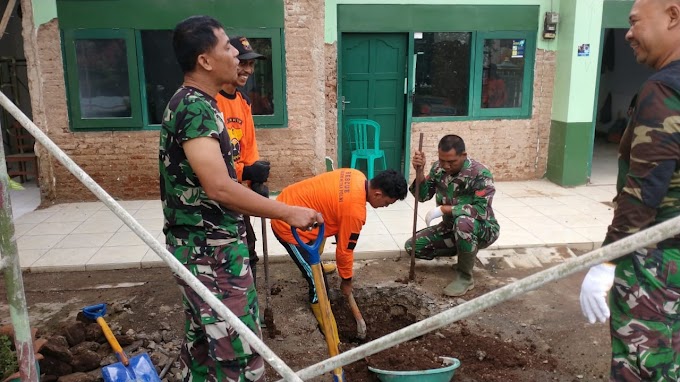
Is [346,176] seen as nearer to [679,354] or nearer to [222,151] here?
[222,151]

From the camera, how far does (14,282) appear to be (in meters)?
2.15

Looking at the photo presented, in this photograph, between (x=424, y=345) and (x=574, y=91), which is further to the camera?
(x=574, y=91)

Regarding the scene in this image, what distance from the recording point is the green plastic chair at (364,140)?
772 centimetres

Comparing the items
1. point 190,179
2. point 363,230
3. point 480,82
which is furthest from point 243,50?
point 480,82

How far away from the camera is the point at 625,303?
2088mm

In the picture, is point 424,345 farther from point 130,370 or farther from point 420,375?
point 130,370

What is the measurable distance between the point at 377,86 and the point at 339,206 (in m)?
4.55

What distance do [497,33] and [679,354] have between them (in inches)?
247

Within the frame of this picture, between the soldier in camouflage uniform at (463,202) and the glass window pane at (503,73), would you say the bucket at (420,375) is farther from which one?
the glass window pane at (503,73)

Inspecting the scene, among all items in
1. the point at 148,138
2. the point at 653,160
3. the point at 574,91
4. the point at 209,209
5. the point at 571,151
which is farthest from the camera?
the point at 571,151

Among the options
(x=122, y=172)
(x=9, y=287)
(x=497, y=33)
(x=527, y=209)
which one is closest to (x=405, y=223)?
(x=527, y=209)

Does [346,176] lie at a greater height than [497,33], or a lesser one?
lesser

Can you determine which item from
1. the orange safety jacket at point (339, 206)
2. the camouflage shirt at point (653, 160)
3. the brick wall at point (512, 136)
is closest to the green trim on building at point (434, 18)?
the brick wall at point (512, 136)

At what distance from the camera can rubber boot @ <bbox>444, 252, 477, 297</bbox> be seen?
14.4 feet
